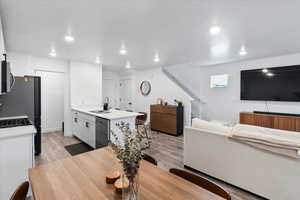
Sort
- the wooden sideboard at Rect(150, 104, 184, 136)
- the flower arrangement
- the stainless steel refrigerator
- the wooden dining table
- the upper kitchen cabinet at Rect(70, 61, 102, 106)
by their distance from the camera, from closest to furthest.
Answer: the flower arrangement
the wooden dining table
the stainless steel refrigerator
the upper kitchen cabinet at Rect(70, 61, 102, 106)
the wooden sideboard at Rect(150, 104, 184, 136)

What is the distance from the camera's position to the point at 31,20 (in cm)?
221

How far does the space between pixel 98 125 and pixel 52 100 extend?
9.41 feet

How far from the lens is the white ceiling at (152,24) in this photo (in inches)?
71.8

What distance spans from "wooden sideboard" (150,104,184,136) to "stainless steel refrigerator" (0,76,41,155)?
11.6 ft

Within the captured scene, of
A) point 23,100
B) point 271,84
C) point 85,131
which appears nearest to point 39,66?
point 23,100

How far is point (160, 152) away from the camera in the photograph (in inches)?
138

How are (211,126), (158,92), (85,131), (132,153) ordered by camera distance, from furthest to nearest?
(158,92), (85,131), (211,126), (132,153)

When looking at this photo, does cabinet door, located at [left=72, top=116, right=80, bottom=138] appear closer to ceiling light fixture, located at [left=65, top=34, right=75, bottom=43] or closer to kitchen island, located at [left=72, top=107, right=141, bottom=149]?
kitchen island, located at [left=72, top=107, right=141, bottom=149]

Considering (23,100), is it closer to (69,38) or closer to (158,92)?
(69,38)

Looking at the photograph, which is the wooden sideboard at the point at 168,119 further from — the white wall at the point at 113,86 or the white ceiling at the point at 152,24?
the white wall at the point at 113,86

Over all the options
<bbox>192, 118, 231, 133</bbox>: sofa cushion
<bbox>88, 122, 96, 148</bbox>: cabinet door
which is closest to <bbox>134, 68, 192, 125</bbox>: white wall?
<bbox>192, 118, 231, 133</bbox>: sofa cushion

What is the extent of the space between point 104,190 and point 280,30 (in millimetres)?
3422

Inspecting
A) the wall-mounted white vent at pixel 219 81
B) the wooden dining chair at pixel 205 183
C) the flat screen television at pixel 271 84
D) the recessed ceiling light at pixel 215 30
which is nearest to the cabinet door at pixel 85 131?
the wooden dining chair at pixel 205 183

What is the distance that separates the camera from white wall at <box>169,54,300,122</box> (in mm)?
4176
